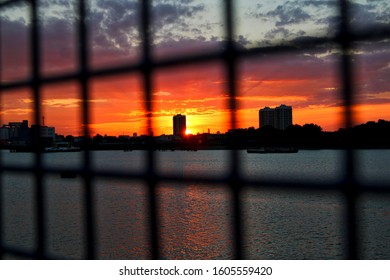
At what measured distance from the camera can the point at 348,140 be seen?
4.93 ft

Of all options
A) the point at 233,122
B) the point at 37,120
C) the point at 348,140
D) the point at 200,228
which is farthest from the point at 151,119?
the point at 200,228

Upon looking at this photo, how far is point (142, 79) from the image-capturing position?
2055 mm

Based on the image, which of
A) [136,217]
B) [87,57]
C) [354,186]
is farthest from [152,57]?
[136,217]

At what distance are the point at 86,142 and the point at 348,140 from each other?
1418mm

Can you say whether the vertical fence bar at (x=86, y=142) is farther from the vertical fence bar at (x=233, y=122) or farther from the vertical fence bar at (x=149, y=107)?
the vertical fence bar at (x=233, y=122)

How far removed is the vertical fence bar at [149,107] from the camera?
2031mm

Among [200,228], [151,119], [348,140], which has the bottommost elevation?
[200,228]

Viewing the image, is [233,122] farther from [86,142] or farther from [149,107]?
[86,142]

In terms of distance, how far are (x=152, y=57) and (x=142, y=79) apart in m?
0.11

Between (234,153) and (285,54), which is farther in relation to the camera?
(234,153)

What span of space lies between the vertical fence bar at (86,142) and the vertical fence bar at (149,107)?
420 millimetres

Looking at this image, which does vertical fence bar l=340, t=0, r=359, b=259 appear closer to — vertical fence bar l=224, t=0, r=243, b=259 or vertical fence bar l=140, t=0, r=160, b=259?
vertical fence bar l=224, t=0, r=243, b=259
